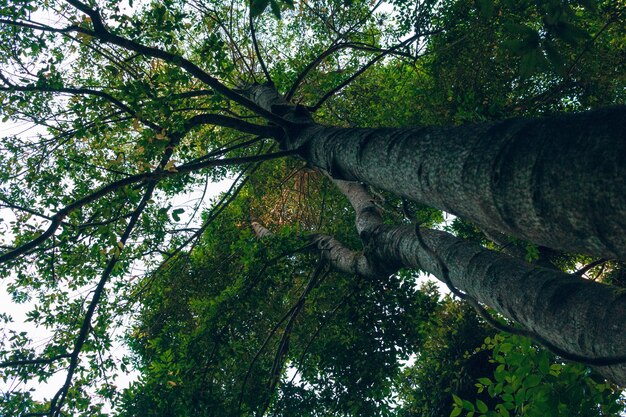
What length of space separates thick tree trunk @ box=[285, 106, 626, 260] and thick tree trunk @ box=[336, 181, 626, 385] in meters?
0.63

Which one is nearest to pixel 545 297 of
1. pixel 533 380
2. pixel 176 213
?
pixel 533 380

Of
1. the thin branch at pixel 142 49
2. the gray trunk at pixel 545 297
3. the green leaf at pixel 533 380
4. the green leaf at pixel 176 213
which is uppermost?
the thin branch at pixel 142 49

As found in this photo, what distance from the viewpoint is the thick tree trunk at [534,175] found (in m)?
1.19

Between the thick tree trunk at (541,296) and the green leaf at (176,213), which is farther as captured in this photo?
the green leaf at (176,213)

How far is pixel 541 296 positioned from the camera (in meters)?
2.37

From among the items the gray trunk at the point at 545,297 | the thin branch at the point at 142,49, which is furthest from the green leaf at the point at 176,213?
the gray trunk at the point at 545,297

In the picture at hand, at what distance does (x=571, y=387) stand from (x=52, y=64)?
6032mm

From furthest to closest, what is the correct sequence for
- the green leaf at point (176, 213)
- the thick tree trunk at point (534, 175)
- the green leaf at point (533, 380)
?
the green leaf at point (176, 213)
the green leaf at point (533, 380)
the thick tree trunk at point (534, 175)

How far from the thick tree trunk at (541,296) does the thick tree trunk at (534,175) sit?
634 millimetres

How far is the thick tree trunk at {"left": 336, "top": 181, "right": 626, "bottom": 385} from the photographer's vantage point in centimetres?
189

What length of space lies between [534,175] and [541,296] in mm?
1298

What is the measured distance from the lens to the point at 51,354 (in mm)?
4816

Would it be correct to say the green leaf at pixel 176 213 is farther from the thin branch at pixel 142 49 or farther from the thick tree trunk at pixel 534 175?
the thick tree trunk at pixel 534 175

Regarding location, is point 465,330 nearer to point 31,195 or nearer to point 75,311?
point 75,311
